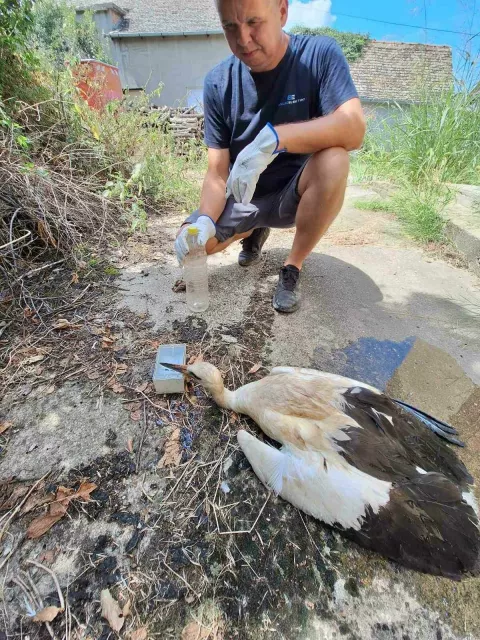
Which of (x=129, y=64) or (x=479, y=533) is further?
(x=129, y=64)

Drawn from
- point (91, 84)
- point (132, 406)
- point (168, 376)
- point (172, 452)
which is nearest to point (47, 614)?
point (172, 452)

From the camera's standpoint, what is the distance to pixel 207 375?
175cm

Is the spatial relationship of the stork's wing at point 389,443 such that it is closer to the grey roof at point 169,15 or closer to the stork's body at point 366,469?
the stork's body at point 366,469

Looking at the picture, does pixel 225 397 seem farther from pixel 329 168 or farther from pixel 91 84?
pixel 91 84

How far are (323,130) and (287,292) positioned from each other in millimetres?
1099

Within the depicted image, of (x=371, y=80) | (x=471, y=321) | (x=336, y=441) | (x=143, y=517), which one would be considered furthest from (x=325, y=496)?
(x=371, y=80)

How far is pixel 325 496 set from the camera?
1274 millimetres

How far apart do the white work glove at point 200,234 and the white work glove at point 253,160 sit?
12.9 inches

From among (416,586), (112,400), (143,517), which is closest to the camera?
(416,586)

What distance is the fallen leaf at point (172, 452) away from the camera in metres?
1.53

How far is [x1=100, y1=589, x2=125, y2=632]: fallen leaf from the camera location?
1.09 meters

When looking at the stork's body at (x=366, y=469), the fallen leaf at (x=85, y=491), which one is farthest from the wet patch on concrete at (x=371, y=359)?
the fallen leaf at (x=85, y=491)

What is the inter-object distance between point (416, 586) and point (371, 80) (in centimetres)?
2233

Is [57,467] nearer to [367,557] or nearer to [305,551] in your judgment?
[305,551]
